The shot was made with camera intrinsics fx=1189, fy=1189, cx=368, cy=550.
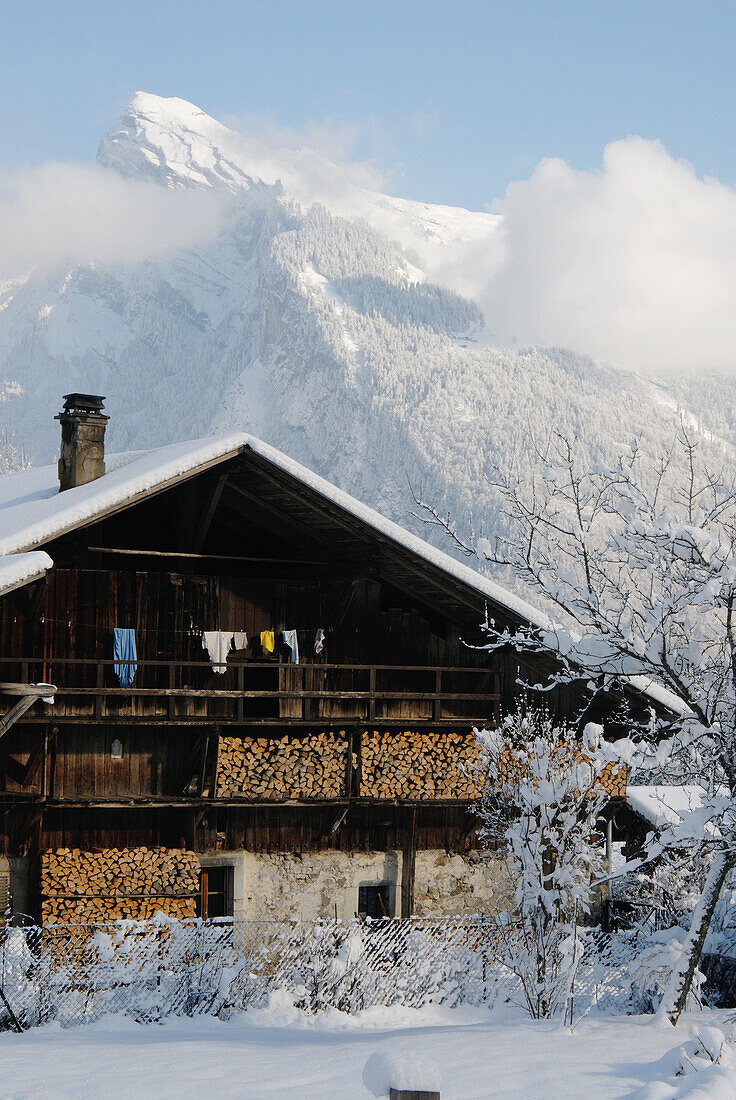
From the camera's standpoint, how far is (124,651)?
1812 cm

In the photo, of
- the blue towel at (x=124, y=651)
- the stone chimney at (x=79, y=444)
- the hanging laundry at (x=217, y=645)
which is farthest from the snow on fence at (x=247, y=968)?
the stone chimney at (x=79, y=444)

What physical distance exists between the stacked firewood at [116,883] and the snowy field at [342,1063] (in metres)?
4.99

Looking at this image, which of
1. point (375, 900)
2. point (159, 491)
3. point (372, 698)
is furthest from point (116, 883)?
point (159, 491)

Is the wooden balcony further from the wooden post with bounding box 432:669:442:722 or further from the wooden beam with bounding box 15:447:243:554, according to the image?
the wooden beam with bounding box 15:447:243:554

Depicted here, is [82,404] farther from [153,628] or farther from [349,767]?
[349,767]

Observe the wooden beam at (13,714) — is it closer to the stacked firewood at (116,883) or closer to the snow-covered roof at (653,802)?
the stacked firewood at (116,883)

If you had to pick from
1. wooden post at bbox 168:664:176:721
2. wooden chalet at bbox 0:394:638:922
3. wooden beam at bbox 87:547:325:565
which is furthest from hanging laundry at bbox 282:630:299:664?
wooden post at bbox 168:664:176:721

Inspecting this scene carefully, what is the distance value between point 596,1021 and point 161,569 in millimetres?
9768

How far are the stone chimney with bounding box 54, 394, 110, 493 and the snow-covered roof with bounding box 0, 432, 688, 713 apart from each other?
395 mm

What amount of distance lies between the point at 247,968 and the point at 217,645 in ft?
17.5

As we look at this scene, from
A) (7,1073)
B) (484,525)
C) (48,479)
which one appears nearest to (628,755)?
(7,1073)

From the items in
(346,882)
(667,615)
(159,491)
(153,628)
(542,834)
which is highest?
(159,491)

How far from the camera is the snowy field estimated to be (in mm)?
8062

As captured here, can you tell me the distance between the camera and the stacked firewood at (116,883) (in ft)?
56.9
